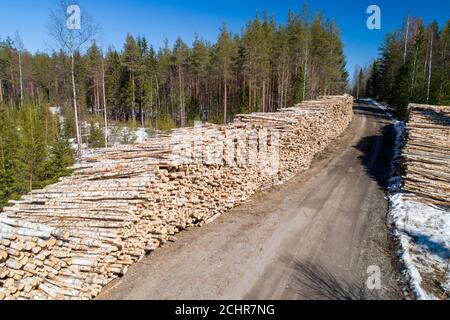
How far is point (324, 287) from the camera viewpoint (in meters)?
7.00

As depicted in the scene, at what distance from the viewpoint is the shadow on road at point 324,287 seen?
671 cm

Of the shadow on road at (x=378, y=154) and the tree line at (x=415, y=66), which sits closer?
the shadow on road at (x=378, y=154)

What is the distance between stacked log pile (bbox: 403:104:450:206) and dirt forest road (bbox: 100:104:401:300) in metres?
1.56

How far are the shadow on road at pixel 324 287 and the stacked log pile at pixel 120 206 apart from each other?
429 cm

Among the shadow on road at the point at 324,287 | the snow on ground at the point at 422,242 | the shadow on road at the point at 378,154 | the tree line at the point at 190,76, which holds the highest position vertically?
the tree line at the point at 190,76

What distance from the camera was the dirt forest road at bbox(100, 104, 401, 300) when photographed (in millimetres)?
6942

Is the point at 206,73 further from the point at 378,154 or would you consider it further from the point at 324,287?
the point at 324,287

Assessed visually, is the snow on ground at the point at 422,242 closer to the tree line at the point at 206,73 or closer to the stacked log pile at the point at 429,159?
the stacked log pile at the point at 429,159

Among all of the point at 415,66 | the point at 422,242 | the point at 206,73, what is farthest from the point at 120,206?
the point at 206,73

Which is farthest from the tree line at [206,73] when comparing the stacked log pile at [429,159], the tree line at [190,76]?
the stacked log pile at [429,159]

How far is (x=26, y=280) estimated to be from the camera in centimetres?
631

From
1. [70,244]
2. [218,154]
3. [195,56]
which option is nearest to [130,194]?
[70,244]

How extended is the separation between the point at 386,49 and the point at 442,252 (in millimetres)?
57837

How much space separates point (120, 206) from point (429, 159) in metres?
14.2
